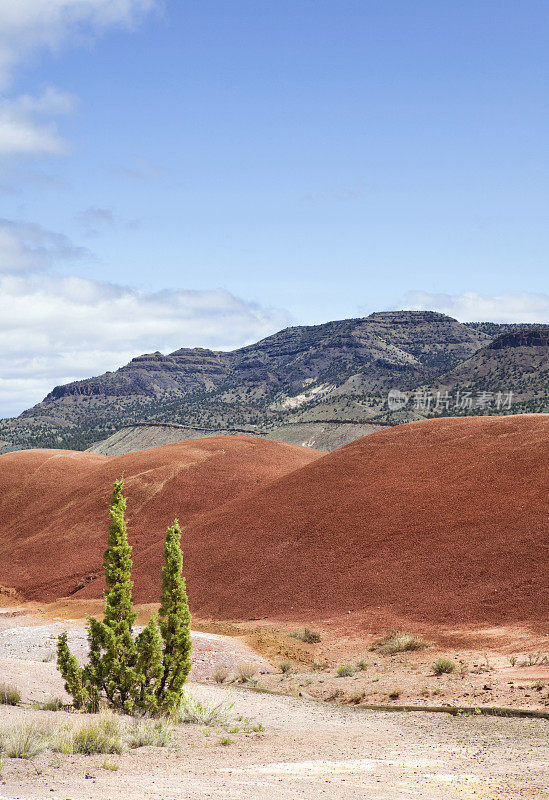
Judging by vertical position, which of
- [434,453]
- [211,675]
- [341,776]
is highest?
[434,453]

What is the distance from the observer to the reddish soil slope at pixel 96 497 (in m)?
41.2

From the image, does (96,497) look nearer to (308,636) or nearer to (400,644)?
(308,636)

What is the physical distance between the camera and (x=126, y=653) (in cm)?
1539

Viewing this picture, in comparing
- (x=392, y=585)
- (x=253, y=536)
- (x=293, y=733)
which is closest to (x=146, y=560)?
(x=253, y=536)

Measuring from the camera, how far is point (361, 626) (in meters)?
25.5

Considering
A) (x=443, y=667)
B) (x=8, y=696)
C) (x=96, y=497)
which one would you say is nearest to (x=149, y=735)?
(x=8, y=696)

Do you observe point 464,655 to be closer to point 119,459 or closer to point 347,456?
point 347,456

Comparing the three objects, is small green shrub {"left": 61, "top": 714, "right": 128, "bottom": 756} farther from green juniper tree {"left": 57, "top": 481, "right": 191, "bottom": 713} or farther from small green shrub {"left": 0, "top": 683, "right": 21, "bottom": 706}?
small green shrub {"left": 0, "top": 683, "right": 21, "bottom": 706}

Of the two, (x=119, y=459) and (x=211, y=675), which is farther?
(x=119, y=459)

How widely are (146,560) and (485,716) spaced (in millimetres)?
25946

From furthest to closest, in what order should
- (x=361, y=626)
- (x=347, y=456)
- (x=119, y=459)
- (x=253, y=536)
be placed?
(x=119, y=459) → (x=347, y=456) → (x=253, y=536) → (x=361, y=626)

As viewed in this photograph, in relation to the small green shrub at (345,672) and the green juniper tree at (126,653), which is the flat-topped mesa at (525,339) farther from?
the green juniper tree at (126,653)
